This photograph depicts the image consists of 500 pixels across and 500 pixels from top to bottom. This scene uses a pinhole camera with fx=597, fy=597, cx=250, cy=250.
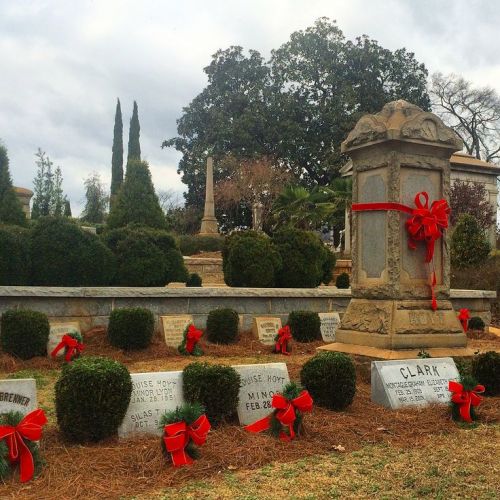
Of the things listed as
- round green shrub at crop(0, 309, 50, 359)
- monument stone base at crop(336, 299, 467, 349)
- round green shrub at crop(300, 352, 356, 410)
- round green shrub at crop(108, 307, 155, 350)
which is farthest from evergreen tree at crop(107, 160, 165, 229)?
round green shrub at crop(300, 352, 356, 410)

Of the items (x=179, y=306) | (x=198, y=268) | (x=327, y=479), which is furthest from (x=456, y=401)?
(x=198, y=268)

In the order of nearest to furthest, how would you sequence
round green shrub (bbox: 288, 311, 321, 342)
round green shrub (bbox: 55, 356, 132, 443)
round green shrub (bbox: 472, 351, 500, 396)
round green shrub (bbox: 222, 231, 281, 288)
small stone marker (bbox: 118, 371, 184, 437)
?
round green shrub (bbox: 55, 356, 132, 443) < small stone marker (bbox: 118, 371, 184, 437) < round green shrub (bbox: 472, 351, 500, 396) < round green shrub (bbox: 288, 311, 321, 342) < round green shrub (bbox: 222, 231, 281, 288)

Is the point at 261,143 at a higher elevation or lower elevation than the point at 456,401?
higher

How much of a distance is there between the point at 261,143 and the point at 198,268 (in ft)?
58.9

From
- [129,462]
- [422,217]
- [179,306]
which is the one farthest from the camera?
[179,306]

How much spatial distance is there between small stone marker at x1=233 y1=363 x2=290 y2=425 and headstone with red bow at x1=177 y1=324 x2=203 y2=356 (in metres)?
3.64

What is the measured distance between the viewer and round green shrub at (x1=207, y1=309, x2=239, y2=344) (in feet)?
31.2

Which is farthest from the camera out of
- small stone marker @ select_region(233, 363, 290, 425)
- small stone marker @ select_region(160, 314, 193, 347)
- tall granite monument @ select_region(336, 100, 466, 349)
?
small stone marker @ select_region(160, 314, 193, 347)

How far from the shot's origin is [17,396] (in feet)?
12.7

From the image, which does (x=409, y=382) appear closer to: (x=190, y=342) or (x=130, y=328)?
(x=190, y=342)

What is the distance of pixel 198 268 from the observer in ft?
67.9

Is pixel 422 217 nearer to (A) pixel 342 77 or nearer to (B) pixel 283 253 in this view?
(B) pixel 283 253

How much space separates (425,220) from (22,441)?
198 inches

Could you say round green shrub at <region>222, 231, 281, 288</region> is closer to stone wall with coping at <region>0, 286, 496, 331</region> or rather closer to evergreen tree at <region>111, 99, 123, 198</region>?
stone wall with coping at <region>0, 286, 496, 331</region>
